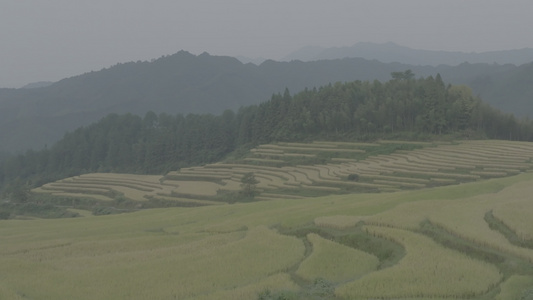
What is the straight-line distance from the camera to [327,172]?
1788 inches

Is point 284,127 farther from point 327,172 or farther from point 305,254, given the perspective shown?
point 305,254

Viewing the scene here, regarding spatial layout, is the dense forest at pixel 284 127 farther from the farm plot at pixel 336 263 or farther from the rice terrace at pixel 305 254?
the farm plot at pixel 336 263

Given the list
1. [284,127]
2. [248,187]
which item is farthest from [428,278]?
[284,127]

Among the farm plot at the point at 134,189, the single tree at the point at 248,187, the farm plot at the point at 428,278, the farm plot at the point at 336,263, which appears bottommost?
the farm plot at the point at 134,189

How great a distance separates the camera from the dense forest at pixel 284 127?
195ft

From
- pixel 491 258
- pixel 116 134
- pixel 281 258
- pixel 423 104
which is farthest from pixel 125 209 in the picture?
pixel 116 134

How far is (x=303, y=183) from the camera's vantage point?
134ft

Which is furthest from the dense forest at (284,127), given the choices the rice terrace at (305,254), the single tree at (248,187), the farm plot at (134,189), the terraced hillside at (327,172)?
the rice terrace at (305,254)

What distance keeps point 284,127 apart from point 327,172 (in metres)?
→ 24.3

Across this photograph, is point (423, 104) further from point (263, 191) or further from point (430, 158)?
point (263, 191)

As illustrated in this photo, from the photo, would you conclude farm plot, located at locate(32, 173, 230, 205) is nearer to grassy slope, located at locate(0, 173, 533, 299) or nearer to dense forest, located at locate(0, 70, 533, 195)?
dense forest, located at locate(0, 70, 533, 195)

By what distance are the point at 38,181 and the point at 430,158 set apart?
57.6 m

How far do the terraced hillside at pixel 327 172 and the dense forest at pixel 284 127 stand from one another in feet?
15.2

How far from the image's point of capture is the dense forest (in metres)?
59.4
